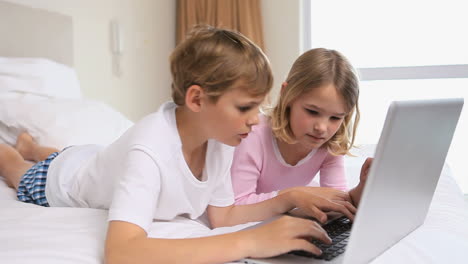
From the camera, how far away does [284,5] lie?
11.6 ft

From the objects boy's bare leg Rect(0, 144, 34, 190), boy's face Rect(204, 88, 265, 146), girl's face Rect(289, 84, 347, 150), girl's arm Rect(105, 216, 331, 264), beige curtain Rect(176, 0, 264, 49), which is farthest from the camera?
beige curtain Rect(176, 0, 264, 49)

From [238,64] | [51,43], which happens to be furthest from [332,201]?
[51,43]

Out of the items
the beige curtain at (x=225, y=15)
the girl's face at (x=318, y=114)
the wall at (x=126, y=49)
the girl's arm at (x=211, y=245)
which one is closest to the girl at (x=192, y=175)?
the girl's arm at (x=211, y=245)

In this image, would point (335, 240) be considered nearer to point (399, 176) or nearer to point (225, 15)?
point (399, 176)

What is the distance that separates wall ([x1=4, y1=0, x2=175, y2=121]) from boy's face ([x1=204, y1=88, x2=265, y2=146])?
1540 millimetres

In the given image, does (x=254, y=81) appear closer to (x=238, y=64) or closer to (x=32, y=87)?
(x=238, y=64)

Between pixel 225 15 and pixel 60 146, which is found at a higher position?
pixel 225 15

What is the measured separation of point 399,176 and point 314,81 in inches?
22.6

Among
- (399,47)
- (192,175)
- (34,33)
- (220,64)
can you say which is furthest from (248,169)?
(399,47)

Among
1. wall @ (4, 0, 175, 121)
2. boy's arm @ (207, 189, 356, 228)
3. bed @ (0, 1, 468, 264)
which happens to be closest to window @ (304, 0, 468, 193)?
wall @ (4, 0, 175, 121)

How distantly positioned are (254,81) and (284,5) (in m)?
2.63

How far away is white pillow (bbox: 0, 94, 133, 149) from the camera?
1.74 meters

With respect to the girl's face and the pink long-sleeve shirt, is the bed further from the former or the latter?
the girl's face

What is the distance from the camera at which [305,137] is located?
1.39 meters
